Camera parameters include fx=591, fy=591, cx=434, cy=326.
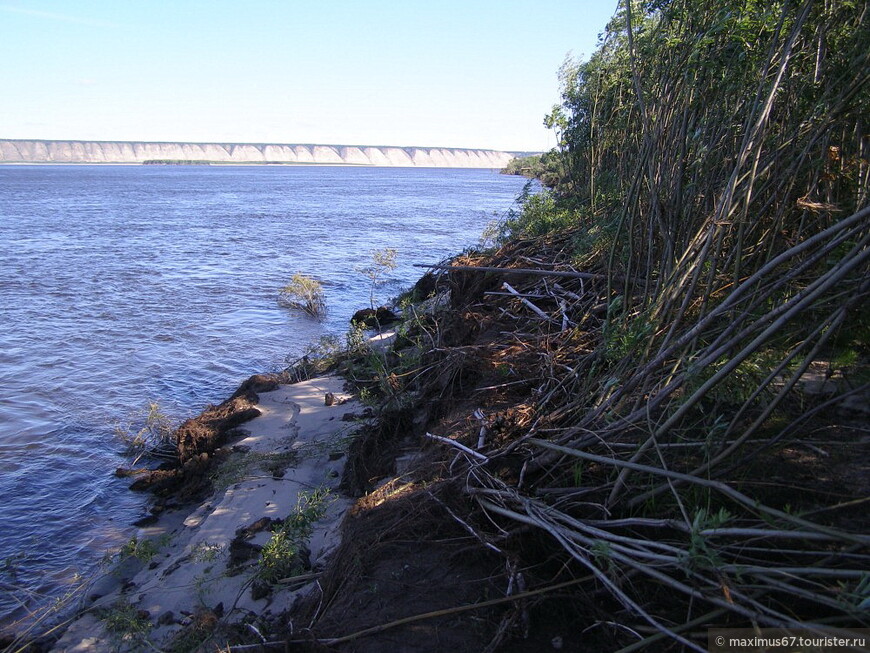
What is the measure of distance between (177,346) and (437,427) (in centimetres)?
920

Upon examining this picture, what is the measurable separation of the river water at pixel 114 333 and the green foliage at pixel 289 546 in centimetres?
245

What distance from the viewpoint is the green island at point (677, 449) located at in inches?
101

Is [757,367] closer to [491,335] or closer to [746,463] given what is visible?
[746,463]

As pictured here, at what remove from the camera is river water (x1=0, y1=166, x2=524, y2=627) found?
654 centimetres

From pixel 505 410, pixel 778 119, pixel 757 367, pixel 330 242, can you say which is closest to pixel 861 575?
pixel 757 367

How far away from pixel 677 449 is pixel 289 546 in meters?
2.84

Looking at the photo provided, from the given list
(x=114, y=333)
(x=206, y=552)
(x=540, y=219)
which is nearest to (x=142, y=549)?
(x=206, y=552)

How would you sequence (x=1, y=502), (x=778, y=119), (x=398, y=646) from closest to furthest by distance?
1. (x=398, y=646)
2. (x=778, y=119)
3. (x=1, y=502)

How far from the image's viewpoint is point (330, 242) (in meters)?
28.2

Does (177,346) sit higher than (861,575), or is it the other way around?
(861,575)

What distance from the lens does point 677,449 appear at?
10.7 feet

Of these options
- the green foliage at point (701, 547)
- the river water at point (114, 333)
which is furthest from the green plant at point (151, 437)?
the green foliage at point (701, 547)

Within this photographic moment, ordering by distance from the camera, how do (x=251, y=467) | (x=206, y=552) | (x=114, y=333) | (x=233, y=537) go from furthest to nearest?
1. (x=114, y=333)
2. (x=251, y=467)
3. (x=233, y=537)
4. (x=206, y=552)

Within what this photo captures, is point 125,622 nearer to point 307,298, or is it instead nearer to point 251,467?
point 251,467
